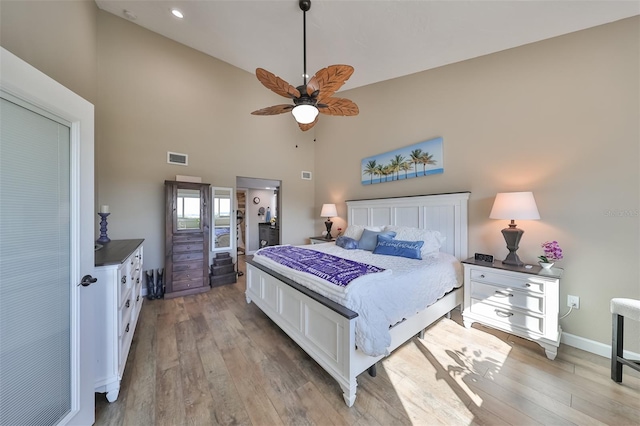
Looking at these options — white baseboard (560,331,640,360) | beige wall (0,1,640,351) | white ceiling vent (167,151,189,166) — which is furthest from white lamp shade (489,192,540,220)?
white ceiling vent (167,151,189,166)

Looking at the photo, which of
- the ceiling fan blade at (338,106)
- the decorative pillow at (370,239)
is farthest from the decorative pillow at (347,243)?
the ceiling fan blade at (338,106)

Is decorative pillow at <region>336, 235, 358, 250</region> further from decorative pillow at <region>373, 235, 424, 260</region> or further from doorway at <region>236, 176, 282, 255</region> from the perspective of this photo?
doorway at <region>236, 176, 282, 255</region>

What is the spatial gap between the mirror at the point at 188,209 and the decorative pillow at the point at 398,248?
294 centimetres

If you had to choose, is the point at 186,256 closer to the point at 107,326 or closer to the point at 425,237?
the point at 107,326

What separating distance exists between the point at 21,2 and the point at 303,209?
4516mm

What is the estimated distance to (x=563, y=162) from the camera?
88.2 inches

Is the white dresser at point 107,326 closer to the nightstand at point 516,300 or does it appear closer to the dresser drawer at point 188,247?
the dresser drawer at point 188,247

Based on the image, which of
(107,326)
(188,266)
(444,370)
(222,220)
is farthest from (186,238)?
(444,370)

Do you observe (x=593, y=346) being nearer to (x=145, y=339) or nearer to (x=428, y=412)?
(x=428, y=412)

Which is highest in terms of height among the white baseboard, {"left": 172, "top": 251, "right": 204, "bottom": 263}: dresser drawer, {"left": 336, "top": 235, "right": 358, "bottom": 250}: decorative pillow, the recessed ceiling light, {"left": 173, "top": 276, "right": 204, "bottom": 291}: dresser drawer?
the recessed ceiling light

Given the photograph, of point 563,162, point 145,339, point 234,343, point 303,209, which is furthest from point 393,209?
point 145,339

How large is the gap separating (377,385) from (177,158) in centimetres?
429

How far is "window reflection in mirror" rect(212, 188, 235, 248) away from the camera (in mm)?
4219

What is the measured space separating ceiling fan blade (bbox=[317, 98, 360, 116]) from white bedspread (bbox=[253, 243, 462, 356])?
1686 mm
